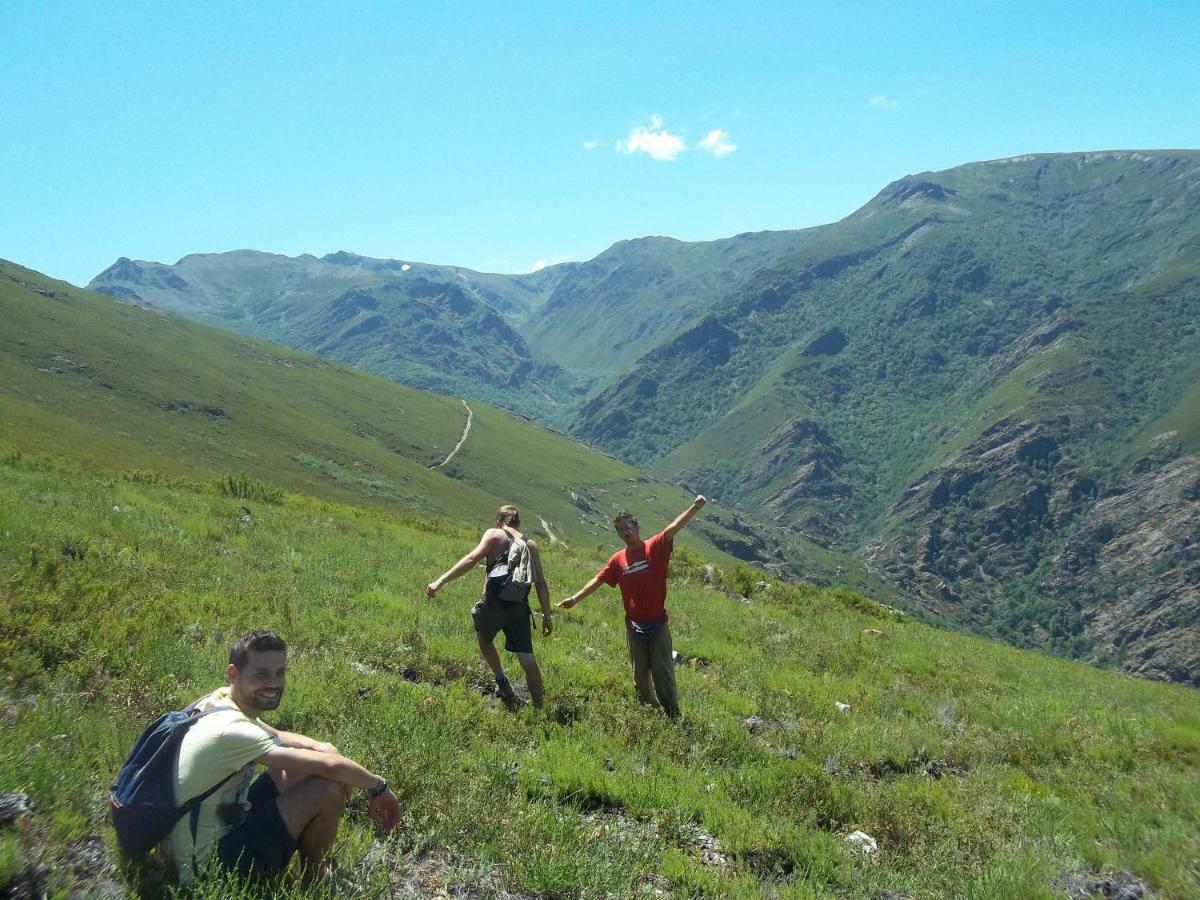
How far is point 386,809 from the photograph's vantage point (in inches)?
189

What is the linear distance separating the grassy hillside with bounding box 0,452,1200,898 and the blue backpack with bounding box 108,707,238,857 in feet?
0.91

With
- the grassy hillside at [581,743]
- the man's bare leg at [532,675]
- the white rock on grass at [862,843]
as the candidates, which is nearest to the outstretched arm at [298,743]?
the grassy hillside at [581,743]

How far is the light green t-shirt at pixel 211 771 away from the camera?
4.11 m

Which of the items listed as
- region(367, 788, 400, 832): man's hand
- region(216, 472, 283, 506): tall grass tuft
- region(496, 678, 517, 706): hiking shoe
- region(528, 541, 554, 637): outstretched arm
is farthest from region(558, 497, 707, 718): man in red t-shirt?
region(216, 472, 283, 506): tall grass tuft

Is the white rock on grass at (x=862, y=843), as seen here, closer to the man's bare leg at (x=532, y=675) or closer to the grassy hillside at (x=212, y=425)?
the man's bare leg at (x=532, y=675)

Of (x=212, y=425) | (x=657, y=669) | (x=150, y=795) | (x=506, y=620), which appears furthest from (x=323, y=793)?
(x=212, y=425)

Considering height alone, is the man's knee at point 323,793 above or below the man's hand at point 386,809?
above

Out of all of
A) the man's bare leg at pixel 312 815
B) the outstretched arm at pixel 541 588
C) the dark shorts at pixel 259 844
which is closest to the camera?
the dark shorts at pixel 259 844

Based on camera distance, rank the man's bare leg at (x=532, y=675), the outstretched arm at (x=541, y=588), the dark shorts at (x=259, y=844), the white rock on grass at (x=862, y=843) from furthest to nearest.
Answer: the outstretched arm at (x=541, y=588) → the man's bare leg at (x=532, y=675) → the white rock on grass at (x=862, y=843) → the dark shorts at (x=259, y=844)

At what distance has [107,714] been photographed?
19.4ft

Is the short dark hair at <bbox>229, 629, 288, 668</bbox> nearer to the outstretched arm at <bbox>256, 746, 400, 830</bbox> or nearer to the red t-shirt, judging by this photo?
the outstretched arm at <bbox>256, 746, 400, 830</bbox>

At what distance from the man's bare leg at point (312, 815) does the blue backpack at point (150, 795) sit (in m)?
0.42

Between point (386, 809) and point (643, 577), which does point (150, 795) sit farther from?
point (643, 577)

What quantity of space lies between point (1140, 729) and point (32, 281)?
798 ft
